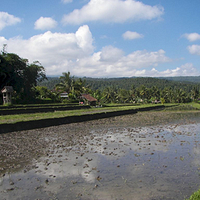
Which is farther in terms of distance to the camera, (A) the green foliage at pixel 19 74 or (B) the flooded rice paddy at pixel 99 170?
(A) the green foliage at pixel 19 74

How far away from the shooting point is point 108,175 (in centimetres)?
806

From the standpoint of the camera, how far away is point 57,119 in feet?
73.6

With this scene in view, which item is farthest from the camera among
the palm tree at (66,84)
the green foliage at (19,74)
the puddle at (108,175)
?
the palm tree at (66,84)

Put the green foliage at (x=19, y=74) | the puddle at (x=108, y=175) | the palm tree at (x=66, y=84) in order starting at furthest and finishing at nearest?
the palm tree at (x=66, y=84) → the green foliage at (x=19, y=74) → the puddle at (x=108, y=175)

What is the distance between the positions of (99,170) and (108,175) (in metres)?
0.60

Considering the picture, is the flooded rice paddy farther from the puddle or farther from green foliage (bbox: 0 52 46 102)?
green foliage (bbox: 0 52 46 102)

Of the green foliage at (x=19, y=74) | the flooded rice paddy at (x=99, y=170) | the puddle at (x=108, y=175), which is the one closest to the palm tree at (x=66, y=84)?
the green foliage at (x=19, y=74)

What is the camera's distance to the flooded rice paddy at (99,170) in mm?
6688

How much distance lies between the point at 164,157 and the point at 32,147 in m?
6.99

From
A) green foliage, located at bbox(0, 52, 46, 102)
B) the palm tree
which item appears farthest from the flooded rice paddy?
the palm tree

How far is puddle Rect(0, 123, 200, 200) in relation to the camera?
6.63 m

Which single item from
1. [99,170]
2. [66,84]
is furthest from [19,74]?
[99,170]

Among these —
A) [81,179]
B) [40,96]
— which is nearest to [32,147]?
[81,179]

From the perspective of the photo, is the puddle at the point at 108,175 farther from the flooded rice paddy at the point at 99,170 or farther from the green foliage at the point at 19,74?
the green foliage at the point at 19,74
